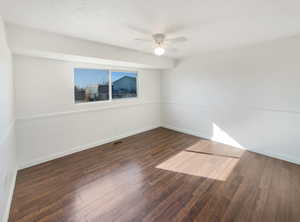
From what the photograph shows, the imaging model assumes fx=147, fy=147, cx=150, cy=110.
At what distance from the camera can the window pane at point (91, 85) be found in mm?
3410

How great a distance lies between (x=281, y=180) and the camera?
2.32m

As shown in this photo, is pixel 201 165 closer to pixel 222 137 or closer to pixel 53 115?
→ pixel 222 137

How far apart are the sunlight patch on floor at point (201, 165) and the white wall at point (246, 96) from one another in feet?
3.03

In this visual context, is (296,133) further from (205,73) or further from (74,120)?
(74,120)

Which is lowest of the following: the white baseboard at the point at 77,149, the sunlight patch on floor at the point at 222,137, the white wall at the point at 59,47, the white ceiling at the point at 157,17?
the white baseboard at the point at 77,149

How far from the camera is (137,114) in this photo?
4711 mm

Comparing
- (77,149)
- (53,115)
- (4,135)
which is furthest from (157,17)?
(77,149)

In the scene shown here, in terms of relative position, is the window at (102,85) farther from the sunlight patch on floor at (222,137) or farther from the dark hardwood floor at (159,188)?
the sunlight patch on floor at (222,137)

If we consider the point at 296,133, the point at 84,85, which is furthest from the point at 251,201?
the point at 84,85

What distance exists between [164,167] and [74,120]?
2226mm

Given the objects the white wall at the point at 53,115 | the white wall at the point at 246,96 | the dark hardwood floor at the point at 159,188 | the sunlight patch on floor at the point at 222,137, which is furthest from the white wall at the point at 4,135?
the sunlight patch on floor at the point at 222,137

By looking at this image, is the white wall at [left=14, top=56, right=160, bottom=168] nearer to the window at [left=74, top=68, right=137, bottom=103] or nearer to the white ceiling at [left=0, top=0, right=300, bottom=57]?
the window at [left=74, top=68, right=137, bottom=103]

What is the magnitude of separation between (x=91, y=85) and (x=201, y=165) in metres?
3.07

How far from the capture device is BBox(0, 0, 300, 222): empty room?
68.4 inches
